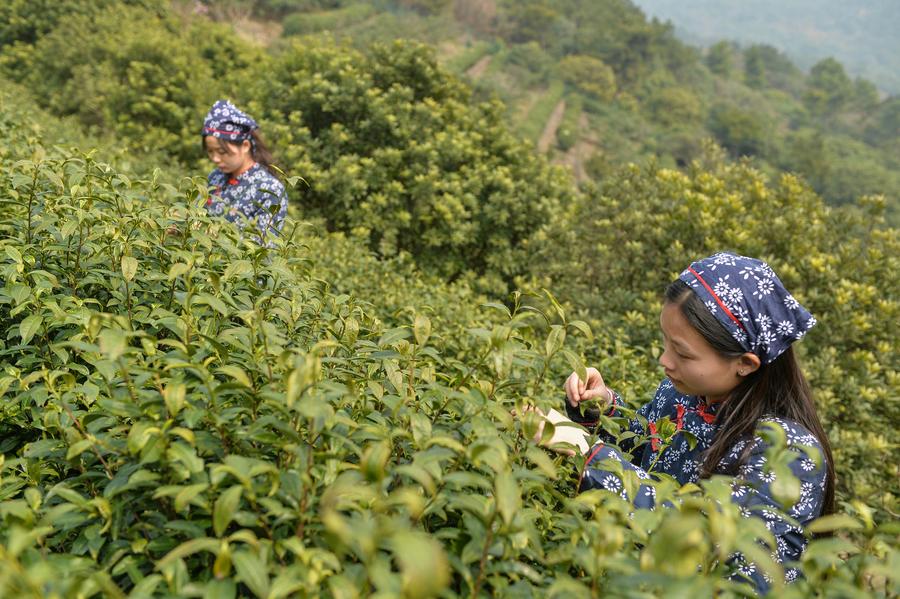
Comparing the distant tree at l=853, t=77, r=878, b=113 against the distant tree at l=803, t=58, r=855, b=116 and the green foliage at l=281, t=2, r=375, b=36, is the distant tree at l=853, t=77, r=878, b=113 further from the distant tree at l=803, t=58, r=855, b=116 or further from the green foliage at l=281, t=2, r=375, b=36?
the green foliage at l=281, t=2, r=375, b=36

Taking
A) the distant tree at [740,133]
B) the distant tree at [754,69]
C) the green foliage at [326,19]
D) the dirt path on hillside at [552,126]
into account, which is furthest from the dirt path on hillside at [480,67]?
the distant tree at [754,69]

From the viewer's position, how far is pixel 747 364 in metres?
1.64

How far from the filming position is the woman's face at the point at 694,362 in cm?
163

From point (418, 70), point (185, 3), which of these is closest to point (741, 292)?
point (418, 70)

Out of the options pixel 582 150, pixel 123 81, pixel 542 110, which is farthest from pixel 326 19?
pixel 123 81

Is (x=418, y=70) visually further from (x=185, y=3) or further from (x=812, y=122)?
(x=812, y=122)

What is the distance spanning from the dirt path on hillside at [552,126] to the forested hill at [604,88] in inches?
4.2

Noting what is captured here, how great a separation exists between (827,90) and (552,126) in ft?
175

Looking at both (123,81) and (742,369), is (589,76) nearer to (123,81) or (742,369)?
(123,81)

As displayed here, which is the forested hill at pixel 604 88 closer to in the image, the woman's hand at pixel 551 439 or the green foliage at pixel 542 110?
the green foliage at pixel 542 110

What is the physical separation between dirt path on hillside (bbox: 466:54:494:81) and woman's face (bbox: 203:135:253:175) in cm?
3475

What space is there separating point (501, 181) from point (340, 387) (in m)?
5.79

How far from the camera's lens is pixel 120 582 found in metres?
1.05

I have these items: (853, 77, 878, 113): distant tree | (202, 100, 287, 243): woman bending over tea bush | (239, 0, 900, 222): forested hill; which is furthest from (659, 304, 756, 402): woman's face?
(853, 77, 878, 113): distant tree
